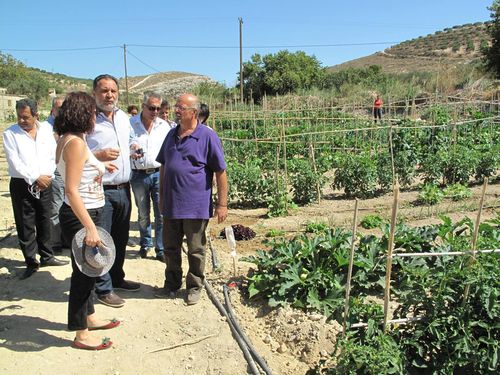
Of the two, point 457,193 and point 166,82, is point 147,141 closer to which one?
point 457,193

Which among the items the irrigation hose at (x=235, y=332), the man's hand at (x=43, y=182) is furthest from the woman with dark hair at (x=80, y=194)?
the man's hand at (x=43, y=182)

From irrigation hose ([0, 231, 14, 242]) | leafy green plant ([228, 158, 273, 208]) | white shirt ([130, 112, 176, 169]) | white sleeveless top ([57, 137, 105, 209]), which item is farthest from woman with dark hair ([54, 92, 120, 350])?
leafy green plant ([228, 158, 273, 208])

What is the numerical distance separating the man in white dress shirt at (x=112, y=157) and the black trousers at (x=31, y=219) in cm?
110

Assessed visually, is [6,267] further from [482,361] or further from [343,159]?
[343,159]

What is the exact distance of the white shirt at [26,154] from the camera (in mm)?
4262

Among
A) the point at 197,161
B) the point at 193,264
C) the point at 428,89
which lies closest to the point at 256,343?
the point at 193,264

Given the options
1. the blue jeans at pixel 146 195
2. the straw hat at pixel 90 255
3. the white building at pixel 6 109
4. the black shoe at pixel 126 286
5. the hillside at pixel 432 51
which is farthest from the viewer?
the hillside at pixel 432 51

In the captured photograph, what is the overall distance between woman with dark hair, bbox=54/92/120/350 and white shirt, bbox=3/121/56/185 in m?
1.34

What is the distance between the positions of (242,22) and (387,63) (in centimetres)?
3329

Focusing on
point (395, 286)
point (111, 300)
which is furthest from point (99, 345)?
point (395, 286)

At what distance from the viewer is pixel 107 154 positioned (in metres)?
3.42

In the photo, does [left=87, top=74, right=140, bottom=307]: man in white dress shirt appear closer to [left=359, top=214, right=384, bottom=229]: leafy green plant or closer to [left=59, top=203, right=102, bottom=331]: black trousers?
[left=59, top=203, right=102, bottom=331]: black trousers

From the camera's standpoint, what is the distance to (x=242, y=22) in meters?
28.2

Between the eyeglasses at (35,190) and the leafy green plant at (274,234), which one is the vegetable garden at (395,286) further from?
the eyeglasses at (35,190)
